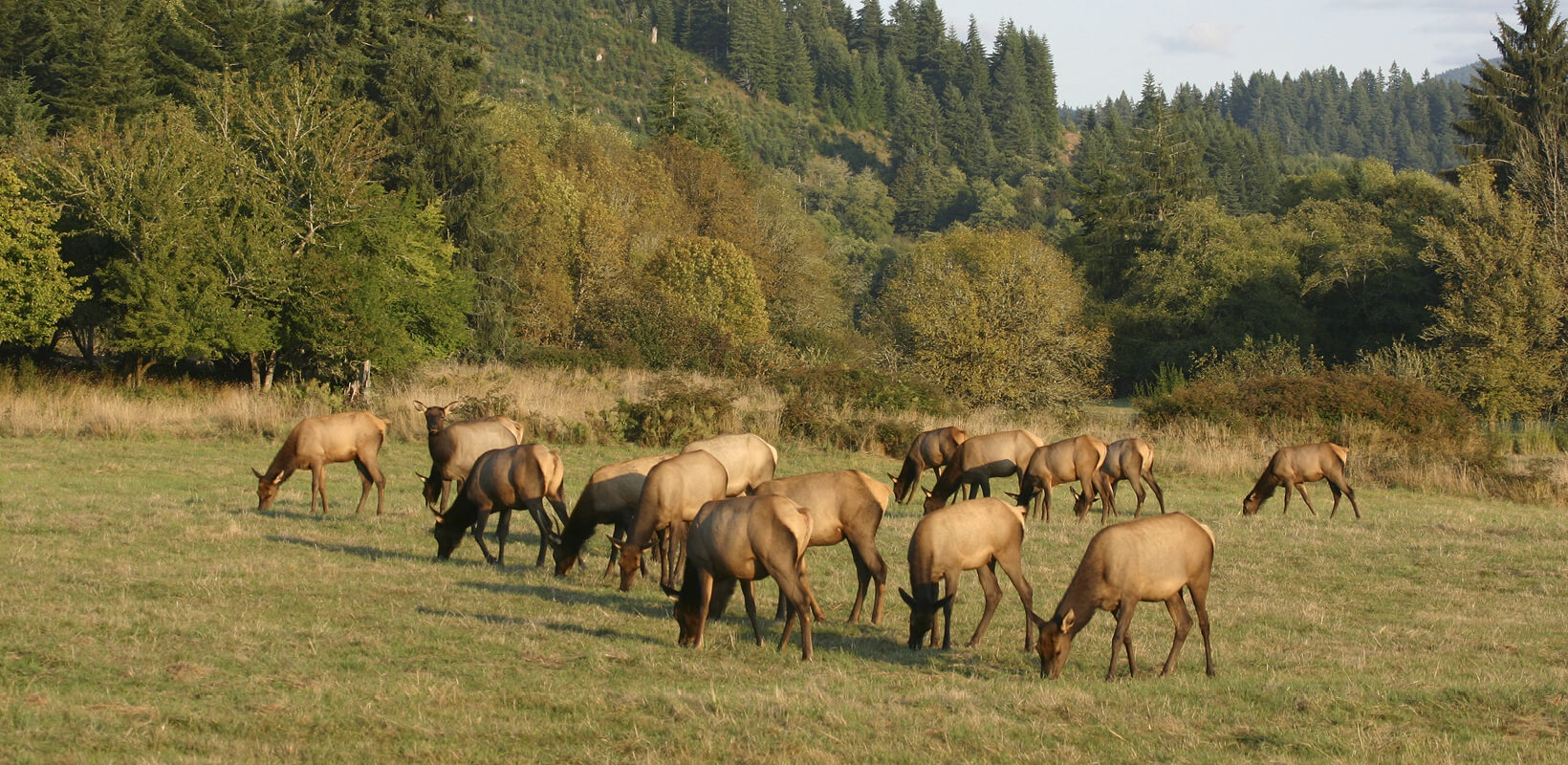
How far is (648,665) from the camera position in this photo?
972cm

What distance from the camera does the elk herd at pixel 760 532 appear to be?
9734 mm

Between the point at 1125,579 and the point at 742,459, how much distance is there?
18.6 feet

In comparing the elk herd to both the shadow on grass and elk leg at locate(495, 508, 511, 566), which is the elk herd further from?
the shadow on grass

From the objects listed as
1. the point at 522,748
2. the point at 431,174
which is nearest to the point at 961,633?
the point at 522,748

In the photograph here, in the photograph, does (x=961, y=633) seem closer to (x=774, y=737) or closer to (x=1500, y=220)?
(x=774, y=737)

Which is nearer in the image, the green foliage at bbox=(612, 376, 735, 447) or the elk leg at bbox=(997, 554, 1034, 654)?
the elk leg at bbox=(997, 554, 1034, 654)

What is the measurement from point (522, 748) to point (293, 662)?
2.72 m

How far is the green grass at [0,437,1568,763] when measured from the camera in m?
7.69

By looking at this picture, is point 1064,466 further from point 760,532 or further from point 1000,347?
point 1000,347

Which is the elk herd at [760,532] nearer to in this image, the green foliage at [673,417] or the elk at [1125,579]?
the elk at [1125,579]

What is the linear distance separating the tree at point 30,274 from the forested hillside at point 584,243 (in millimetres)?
100

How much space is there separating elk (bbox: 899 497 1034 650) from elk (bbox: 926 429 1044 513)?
745cm

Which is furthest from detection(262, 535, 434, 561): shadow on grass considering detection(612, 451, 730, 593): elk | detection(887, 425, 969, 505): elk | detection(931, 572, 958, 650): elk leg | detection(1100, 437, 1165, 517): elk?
detection(1100, 437, 1165, 517): elk

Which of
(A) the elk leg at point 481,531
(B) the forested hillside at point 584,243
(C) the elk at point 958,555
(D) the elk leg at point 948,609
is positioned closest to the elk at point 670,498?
(A) the elk leg at point 481,531
